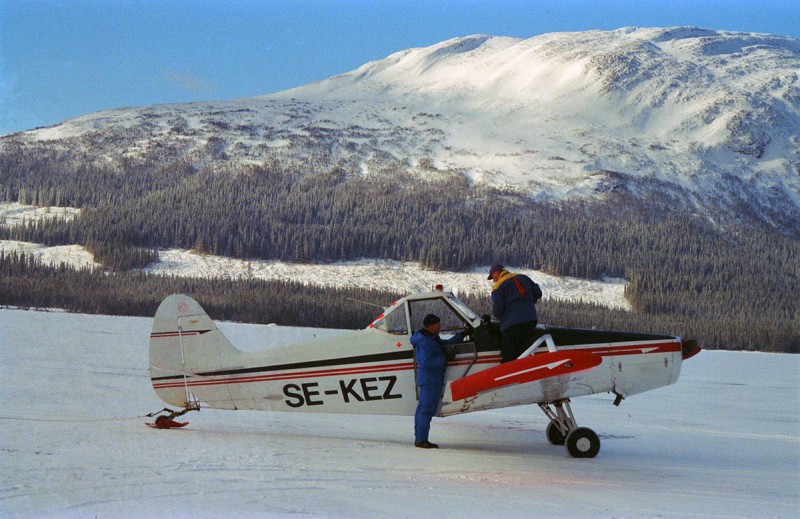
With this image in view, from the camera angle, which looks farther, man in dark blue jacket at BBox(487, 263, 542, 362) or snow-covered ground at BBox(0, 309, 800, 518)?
man in dark blue jacket at BBox(487, 263, 542, 362)

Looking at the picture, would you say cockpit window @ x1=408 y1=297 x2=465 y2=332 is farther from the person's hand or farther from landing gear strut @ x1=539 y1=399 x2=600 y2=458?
landing gear strut @ x1=539 y1=399 x2=600 y2=458

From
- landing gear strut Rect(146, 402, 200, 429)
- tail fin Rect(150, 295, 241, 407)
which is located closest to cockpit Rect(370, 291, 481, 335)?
tail fin Rect(150, 295, 241, 407)

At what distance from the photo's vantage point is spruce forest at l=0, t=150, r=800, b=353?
111 metres

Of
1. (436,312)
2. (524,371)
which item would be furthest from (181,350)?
(524,371)

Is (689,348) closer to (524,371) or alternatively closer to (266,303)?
(524,371)

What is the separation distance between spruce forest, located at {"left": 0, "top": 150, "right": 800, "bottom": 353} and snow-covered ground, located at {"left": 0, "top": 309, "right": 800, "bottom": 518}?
82.4 meters

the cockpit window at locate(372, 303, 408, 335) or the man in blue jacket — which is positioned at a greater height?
the cockpit window at locate(372, 303, 408, 335)

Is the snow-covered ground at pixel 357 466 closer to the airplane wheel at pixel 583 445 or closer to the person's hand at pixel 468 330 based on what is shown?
the airplane wheel at pixel 583 445

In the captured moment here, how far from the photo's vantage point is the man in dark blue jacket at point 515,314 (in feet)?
39.1

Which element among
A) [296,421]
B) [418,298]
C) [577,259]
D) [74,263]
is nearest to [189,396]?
[296,421]

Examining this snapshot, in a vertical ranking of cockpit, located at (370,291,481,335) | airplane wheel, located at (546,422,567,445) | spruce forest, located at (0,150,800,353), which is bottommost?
airplane wheel, located at (546,422,567,445)

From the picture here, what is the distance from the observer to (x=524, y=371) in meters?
11.3

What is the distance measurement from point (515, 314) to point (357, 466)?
3.24 metres

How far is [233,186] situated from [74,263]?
200ft
